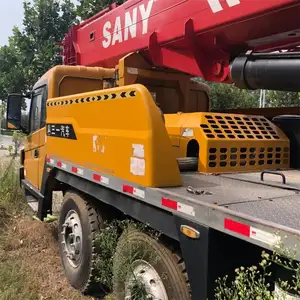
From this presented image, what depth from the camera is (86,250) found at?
367cm

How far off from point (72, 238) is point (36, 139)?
6.77 ft

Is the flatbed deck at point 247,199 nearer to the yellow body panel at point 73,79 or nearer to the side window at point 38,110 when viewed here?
the yellow body panel at point 73,79

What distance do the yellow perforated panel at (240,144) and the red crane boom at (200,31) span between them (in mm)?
524

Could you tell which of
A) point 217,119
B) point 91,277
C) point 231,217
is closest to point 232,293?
point 231,217

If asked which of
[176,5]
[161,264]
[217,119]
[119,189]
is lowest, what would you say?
[161,264]

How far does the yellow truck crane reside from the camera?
2.06 m

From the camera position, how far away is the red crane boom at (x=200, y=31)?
2.99m

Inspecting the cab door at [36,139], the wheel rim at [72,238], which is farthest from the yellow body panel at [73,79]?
the wheel rim at [72,238]

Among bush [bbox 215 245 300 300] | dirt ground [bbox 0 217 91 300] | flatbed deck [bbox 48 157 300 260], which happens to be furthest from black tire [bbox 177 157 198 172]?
dirt ground [bbox 0 217 91 300]

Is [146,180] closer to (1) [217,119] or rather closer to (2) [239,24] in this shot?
(1) [217,119]

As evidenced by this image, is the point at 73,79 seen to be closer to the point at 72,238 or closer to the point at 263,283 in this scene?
the point at 72,238

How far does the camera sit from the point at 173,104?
5.13 metres

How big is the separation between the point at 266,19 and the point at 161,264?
1935 mm

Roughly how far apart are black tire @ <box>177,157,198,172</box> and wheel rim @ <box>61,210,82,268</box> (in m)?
1.37
